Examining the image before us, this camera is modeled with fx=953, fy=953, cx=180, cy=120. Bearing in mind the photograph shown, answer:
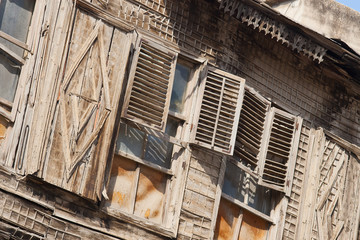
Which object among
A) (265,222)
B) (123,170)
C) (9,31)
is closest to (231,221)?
(265,222)

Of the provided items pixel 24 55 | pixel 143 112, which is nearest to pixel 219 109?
pixel 143 112

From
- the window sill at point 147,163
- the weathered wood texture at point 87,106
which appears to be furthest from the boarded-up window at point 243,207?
the weathered wood texture at point 87,106

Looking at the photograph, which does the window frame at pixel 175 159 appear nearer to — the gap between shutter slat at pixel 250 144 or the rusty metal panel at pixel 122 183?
the rusty metal panel at pixel 122 183

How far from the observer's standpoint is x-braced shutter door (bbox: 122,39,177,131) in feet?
32.0

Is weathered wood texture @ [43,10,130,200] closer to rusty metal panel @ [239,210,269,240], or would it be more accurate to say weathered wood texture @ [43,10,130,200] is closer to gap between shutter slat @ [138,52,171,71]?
gap between shutter slat @ [138,52,171,71]

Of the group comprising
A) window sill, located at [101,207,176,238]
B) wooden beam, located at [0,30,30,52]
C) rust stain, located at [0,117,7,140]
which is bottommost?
window sill, located at [101,207,176,238]

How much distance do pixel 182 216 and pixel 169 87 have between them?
1.36m

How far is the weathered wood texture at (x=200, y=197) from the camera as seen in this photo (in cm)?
1003

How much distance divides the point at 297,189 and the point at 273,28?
198cm

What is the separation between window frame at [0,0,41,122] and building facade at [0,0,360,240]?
0.04 ft

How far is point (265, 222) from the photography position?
36.2 feet

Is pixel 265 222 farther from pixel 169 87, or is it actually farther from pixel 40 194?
pixel 40 194

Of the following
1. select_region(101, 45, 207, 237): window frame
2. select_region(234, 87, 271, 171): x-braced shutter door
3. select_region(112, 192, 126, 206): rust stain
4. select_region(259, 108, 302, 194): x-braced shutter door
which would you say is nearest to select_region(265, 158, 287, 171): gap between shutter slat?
select_region(259, 108, 302, 194): x-braced shutter door

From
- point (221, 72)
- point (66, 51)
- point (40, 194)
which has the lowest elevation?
point (40, 194)
